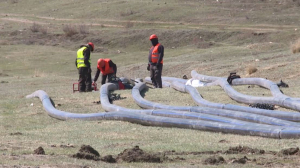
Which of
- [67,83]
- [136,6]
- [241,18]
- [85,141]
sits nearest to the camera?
[85,141]

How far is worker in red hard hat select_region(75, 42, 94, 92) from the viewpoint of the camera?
1748 cm

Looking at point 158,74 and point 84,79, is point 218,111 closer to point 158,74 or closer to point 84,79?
point 158,74

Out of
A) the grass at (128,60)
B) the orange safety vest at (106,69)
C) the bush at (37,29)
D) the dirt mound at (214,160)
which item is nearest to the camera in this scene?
the dirt mound at (214,160)

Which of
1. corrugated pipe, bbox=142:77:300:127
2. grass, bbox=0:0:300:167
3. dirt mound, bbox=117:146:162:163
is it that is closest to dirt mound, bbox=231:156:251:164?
grass, bbox=0:0:300:167

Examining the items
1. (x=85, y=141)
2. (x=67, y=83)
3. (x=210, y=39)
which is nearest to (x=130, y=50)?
(x=210, y=39)

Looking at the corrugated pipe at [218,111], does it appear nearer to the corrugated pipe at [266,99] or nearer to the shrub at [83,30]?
the corrugated pipe at [266,99]

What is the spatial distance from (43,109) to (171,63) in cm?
1304

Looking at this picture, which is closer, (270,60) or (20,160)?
(20,160)

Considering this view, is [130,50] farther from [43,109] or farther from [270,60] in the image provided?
[43,109]

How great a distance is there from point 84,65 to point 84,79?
0.48 m

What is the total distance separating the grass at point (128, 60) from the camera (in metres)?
9.41

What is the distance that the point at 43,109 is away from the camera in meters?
14.9

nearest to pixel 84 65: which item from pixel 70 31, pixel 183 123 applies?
pixel 183 123

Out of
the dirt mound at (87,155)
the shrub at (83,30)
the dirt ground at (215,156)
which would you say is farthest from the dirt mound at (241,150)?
the shrub at (83,30)
